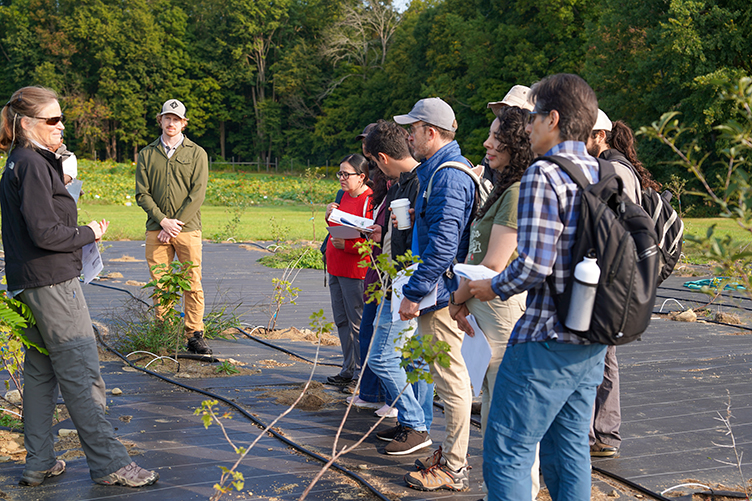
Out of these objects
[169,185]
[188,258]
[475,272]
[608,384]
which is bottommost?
[608,384]

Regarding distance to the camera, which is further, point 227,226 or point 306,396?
point 227,226

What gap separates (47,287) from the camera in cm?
302

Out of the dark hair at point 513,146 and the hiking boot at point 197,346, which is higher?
the dark hair at point 513,146

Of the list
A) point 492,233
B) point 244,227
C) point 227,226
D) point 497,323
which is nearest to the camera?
point 492,233

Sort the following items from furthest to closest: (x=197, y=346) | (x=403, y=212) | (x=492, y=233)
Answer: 1. (x=197, y=346)
2. (x=403, y=212)
3. (x=492, y=233)

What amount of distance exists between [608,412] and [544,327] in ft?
5.96

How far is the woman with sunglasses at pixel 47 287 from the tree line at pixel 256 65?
36148 mm

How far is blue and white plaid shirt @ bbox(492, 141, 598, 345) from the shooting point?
2.10 metres

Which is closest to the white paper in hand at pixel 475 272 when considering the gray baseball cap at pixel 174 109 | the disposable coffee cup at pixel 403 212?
the disposable coffee cup at pixel 403 212

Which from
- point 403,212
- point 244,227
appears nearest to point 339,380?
point 403,212

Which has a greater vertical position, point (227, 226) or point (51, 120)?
point (51, 120)

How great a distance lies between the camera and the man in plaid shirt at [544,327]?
2.11 metres

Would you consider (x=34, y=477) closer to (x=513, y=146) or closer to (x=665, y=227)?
(x=513, y=146)

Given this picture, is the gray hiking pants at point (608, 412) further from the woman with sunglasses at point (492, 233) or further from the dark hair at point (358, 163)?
the dark hair at point (358, 163)
